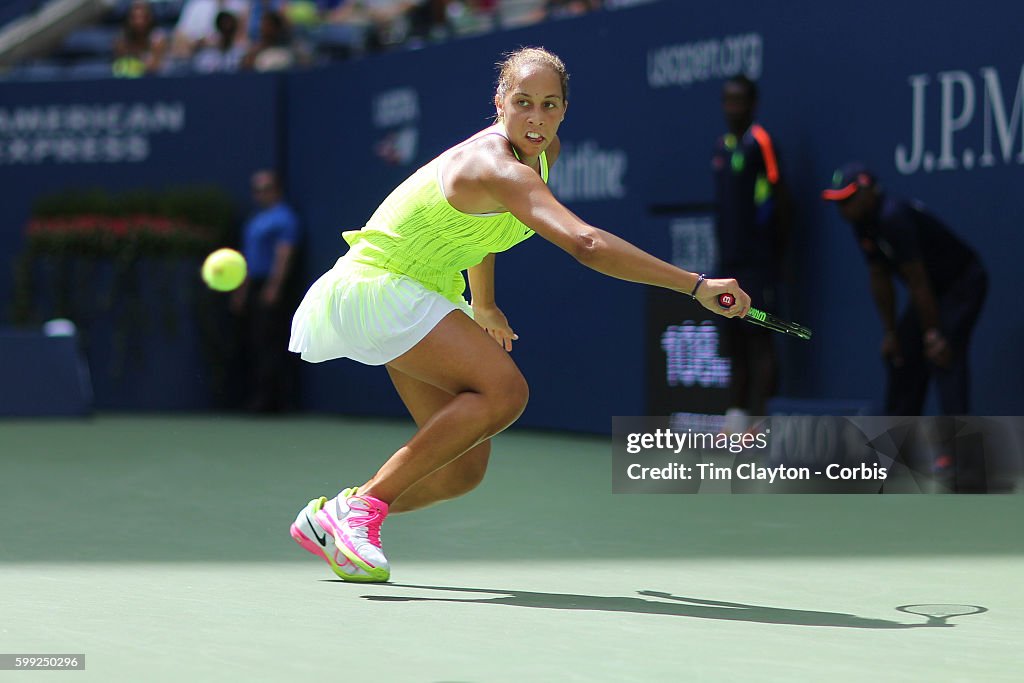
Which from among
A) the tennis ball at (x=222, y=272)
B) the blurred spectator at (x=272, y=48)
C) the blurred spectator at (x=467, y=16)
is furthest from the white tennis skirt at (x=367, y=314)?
the blurred spectator at (x=272, y=48)

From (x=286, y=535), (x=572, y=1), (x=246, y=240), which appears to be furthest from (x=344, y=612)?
(x=246, y=240)

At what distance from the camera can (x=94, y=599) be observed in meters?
4.82

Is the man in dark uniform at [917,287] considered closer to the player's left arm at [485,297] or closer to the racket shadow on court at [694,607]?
the player's left arm at [485,297]

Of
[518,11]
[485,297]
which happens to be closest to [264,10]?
[518,11]

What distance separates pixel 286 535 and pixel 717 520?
1705 mm

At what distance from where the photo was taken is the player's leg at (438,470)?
205 inches

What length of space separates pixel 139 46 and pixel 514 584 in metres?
11.4

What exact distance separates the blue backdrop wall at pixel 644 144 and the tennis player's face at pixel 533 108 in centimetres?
408

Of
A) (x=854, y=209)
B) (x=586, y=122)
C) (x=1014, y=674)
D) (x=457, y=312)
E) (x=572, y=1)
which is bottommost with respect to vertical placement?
(x=1014, y=674)

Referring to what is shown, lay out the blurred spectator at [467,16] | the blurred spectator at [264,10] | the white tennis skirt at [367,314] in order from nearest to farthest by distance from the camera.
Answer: the white tennis skirt at [367,314] → the blurred spectator at [467,16] → the blurred spectator at [264,10]

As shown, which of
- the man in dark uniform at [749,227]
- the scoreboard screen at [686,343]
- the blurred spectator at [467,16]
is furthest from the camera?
the blurred spectator at [467,16]

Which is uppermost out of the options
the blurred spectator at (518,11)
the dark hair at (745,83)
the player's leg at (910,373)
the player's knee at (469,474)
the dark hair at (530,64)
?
the blurred spectator at (518,11)

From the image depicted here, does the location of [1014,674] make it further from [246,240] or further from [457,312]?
[246,240]

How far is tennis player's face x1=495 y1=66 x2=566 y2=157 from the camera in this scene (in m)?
4.81
